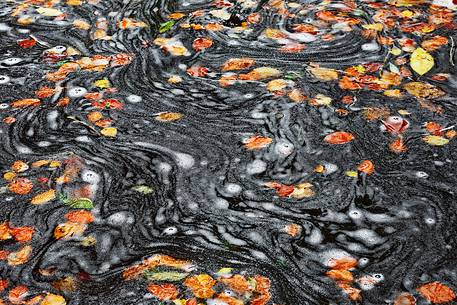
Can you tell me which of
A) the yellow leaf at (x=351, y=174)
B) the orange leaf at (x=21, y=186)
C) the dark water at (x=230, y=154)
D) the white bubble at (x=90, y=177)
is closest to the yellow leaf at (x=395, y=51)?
the dark water at (x=230, y=154)

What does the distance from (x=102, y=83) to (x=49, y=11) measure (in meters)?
1.46

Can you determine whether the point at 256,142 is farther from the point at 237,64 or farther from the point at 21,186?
the point at 21,186

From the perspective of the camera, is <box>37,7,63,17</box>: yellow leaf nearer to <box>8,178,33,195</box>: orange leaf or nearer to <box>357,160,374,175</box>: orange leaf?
<box>8,178,33,195</box>: orange leaf

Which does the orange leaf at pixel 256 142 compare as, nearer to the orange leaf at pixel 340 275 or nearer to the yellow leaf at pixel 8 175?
the orange leaf at pixel 340 275

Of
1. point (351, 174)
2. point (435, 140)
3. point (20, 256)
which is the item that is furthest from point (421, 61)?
point (20, 256)

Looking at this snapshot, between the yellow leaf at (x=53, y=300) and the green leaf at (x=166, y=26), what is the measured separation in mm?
2780

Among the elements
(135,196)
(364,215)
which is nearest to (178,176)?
(135,196)

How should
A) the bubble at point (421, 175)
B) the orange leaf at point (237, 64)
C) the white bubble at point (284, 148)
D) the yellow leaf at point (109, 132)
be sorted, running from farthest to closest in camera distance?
1. the orange leaf at point (237, 64)
2. the yellow leaf at point (109, 132)
3. the white bubble at point (284, 148)
4. the bubble at point (421, 175)

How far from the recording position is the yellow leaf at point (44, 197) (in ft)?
9.82

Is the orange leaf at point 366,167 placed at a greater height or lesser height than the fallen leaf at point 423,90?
lesser

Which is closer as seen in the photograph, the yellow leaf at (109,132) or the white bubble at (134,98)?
the yellow leaf at (109,132)

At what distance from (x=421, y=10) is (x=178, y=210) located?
3.19m

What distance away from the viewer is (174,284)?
2520 mm

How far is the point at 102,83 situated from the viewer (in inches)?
158
